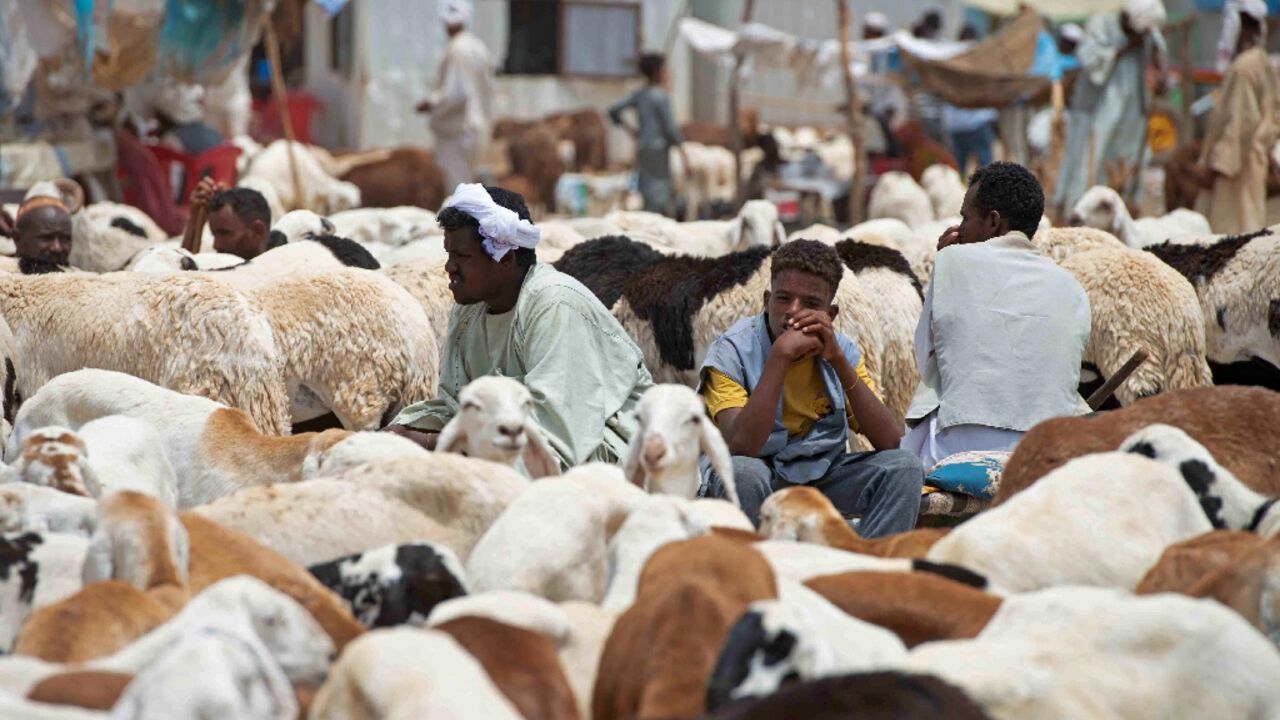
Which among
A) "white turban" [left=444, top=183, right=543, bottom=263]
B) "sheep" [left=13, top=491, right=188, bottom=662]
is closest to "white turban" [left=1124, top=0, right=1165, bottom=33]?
"white turban" [left=444, top=183, right=543, bottom=263]

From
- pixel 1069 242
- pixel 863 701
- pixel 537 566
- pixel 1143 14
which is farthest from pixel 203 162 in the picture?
pixel 863 701

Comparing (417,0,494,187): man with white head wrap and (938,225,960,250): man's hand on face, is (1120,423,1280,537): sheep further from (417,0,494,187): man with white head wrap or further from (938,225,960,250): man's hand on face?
(417,0,494,187): man with white head wrap

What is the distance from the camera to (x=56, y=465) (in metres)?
3.66

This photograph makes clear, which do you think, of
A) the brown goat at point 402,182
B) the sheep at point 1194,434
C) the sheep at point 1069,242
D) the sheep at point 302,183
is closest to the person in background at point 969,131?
the brown goat at point 402,182

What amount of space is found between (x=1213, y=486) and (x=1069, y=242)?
145 inches

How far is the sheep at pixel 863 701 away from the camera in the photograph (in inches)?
91.0

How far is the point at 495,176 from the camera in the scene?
20.9 metres

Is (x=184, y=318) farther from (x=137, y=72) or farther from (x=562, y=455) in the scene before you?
(x=137, y=72)

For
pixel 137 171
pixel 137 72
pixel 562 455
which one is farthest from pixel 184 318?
pixel 137 72

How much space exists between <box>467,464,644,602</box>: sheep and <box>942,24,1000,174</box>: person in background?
47.3ft

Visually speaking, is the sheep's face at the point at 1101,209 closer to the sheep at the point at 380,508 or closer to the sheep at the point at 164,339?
the sheep at the point at 164,339

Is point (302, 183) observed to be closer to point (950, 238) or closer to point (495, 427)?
point (950, 238)

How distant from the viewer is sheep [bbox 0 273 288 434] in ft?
18.2

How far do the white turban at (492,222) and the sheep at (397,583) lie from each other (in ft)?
5.13
